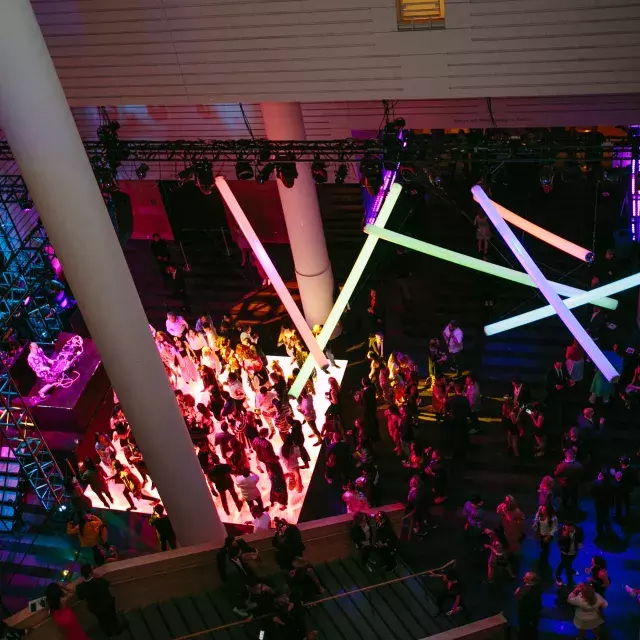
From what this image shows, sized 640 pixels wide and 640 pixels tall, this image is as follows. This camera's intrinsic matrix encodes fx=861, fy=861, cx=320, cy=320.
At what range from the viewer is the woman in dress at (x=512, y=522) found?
915 cm

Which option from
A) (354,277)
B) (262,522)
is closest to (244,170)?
(354,277)

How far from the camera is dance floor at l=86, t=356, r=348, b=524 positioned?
11117mm

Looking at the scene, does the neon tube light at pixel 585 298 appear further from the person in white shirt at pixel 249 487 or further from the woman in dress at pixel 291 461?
the person in white shirt at pixel 249 487

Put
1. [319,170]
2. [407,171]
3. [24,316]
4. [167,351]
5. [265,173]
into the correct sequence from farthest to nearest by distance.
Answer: [24,316] < [167,351] < [265,173] < [319,170] < [407,171]

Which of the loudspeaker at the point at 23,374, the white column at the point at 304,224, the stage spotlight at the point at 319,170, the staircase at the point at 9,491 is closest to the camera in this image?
the stage spotlight at the point at 319,170

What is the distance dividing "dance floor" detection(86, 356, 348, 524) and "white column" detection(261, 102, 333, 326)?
1.12 metres

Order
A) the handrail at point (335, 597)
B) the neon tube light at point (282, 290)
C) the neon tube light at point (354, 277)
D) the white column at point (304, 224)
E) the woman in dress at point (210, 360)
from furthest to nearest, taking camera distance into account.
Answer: the woman in dress at point (210, 360) → the white column at point (304, 224) → the neon tube light at point (282, 290) → the neon tube light at point (354, 277) → the handrail at point (335, 597)

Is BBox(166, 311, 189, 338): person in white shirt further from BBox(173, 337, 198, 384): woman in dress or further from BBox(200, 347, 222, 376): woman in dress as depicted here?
BBox(200, 347, 222, 376): woman in dress

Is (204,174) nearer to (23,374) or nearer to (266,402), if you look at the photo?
(266,402)

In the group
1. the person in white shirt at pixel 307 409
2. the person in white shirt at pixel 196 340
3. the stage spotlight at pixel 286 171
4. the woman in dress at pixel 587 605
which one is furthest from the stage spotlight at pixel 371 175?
the woman in dress at pixel 587 605

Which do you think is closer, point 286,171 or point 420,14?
point 420,14

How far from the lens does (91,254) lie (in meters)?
7.82

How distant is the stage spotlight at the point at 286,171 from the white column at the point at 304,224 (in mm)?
1152

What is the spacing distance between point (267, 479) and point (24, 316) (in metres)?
5.26
